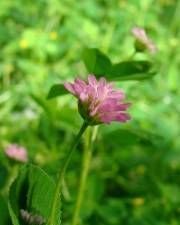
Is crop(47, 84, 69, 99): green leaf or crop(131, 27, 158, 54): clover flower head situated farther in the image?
crop(131, 27, 158, 54): clover flower head

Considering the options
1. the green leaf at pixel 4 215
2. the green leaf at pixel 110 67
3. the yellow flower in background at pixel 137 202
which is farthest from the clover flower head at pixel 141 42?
the yellow flower in background at pixel 137 202

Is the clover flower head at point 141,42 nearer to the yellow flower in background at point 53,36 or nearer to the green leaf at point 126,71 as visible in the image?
the green leaf at point 126,71

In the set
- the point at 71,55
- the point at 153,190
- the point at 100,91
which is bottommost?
the point at 153,190

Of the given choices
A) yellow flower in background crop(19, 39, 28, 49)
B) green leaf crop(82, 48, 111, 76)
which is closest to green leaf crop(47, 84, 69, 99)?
green leaf crop(82, 48, 111, 76)

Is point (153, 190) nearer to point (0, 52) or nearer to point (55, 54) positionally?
point (55, 54)

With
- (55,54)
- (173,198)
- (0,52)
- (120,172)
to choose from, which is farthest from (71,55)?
(173,198)

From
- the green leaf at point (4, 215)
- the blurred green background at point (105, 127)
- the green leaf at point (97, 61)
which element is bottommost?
the blurred green background at point (105, 127)

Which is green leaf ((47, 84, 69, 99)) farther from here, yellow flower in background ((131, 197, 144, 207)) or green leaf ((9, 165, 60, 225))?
yellow flower in background ((131, 197, 144, 207))
